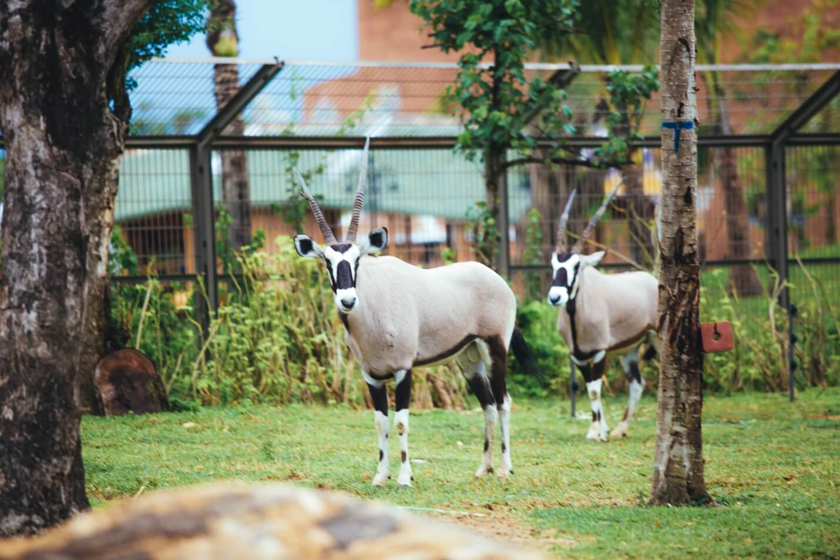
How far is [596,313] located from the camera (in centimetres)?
965

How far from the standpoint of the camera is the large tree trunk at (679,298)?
5746 mm

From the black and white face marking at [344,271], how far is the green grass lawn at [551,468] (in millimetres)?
1262

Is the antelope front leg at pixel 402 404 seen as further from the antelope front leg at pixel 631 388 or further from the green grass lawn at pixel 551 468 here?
the antelope front leg at pixel 631 388

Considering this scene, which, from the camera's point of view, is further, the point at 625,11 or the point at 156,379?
the point at 625,11

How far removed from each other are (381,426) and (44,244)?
2.85 metres

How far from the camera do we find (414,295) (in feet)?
23.8

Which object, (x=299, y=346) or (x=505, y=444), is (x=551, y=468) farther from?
(x=299, y=346)

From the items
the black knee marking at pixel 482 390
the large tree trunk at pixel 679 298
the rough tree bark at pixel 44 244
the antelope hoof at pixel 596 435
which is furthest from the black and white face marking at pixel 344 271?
the antelope hoof at pixel 596 435

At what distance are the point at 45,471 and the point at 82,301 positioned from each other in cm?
86

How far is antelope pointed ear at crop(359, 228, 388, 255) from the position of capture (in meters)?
7.03

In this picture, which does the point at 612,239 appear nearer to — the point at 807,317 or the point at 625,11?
the point at 807,317

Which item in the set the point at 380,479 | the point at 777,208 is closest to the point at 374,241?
the point at 380,479

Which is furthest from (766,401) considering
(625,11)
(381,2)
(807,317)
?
(381,2)

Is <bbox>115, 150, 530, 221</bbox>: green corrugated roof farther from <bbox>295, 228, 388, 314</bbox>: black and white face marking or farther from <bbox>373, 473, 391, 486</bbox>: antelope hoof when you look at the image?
<bbox>373, 473, 391, 486</bbox>: antelope hoof
